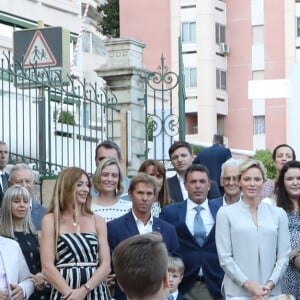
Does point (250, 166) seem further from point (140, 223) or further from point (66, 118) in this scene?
point (66, 118)

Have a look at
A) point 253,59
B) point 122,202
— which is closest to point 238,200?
point 122,202

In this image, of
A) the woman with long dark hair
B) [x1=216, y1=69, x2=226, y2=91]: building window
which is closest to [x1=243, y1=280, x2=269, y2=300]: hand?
the woman with long dark hair

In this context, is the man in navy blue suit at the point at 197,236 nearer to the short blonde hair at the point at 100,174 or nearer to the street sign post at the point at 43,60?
the short blonde hair at the point at 100,174

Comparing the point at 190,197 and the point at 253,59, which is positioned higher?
the point at 253,59

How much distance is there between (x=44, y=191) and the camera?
1381 cm

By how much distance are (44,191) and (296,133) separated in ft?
11.0

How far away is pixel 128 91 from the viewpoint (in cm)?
1727

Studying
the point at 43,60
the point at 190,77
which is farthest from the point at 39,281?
the point at 190,77

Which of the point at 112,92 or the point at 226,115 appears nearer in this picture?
the point at 112,92

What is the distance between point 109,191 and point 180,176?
1491 mm

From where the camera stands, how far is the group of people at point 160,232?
8.56m

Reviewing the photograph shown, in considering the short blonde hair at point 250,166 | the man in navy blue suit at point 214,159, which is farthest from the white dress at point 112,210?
the man in navy blue suit at point 214,159

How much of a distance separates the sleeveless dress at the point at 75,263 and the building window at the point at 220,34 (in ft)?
173

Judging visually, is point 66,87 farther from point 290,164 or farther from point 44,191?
point 290,164
